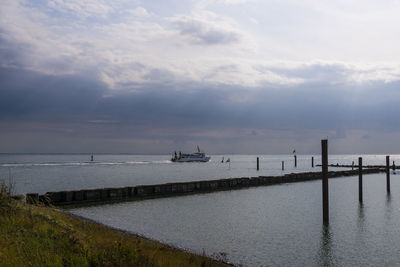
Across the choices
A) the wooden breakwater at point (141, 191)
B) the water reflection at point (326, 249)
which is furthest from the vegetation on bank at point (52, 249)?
the wooden breakwater at point (141, 191)

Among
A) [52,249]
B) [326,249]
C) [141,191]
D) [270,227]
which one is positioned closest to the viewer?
[52,249]

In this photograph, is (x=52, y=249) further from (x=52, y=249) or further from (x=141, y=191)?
(x=141, y=191)

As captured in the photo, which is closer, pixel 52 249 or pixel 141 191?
pixel 52 249

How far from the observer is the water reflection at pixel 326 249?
1269 centimetres

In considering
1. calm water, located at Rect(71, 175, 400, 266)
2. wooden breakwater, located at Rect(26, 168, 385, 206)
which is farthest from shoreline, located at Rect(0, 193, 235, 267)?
wooden breakwater, located at Rect(26, 168, 385, 206)

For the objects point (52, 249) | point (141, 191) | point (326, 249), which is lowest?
point (326, 249)

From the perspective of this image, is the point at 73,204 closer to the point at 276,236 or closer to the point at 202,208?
the point at 202,208

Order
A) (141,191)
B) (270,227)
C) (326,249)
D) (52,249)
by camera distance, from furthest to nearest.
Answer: (141,191) → (270,227) → (326,249) → (52,249)

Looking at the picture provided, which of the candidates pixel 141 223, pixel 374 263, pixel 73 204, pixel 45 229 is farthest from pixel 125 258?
pixel 73 204

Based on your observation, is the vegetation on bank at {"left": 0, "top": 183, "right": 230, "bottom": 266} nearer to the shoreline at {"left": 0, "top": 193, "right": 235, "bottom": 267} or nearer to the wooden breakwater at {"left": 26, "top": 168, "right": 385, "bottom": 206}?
the shoreline at {"left": 0, "top": 193, "right": 235, "bottom": 267}

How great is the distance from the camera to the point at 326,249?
1449cm

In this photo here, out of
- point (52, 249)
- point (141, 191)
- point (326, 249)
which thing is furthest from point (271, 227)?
point (141, 191)

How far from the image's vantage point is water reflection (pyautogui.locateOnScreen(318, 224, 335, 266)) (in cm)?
1269

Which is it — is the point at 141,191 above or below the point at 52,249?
below
